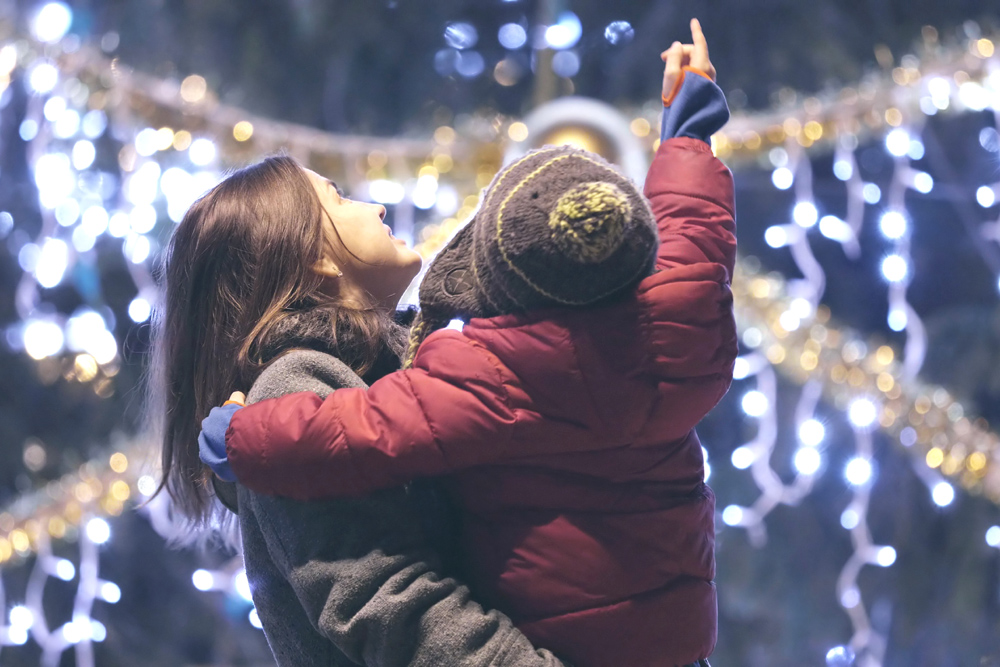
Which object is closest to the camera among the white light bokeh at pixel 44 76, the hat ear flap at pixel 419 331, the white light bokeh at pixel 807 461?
the hat ear flap at pixel 419 331

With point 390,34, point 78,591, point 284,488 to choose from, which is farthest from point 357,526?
point 78,591

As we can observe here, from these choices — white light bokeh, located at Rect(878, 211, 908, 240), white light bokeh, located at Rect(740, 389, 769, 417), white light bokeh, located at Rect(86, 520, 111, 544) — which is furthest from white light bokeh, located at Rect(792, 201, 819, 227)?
white light bokeh, located at Rect(86, 520, 111, 544)

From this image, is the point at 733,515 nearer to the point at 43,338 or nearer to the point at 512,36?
the point at 512,36

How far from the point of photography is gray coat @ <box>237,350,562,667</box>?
0.64m

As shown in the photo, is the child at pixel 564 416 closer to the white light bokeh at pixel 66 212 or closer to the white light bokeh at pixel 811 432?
the white light bokeh at pixel 811 432

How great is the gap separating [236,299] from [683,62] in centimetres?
46

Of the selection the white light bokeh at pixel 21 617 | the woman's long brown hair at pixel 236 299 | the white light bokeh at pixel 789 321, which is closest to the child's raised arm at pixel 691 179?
the woman's long brown hair at pixel 236 299

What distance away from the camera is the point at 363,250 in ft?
2.72

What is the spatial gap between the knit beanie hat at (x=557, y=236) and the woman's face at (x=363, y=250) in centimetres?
17

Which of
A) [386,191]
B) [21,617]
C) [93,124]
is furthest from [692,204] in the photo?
[21,617]

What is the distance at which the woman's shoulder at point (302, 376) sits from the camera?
71 cm

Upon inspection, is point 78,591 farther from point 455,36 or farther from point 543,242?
point 543,242

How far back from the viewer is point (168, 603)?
6.48 ft

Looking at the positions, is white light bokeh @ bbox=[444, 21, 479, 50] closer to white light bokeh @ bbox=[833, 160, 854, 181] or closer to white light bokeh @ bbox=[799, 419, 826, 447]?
white light bokeh @ bbox=[833, 160, 854, 181]
